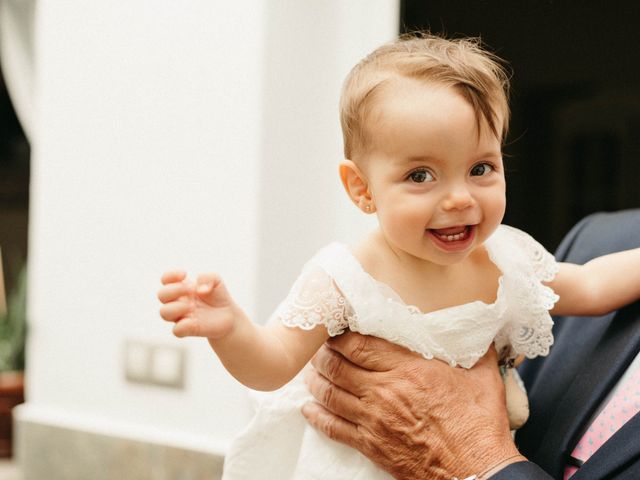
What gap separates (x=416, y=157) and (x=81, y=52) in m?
1.66

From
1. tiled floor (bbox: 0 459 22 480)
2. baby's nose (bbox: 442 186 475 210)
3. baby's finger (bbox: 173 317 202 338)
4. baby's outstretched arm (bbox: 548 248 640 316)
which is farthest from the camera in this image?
tiled floor (bbox: 0 459 22 480)

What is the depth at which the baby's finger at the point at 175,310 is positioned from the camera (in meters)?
0.79

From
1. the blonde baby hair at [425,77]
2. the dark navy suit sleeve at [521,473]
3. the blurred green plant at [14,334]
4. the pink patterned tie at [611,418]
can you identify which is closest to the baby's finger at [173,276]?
the blonde baby hair at [425,77]

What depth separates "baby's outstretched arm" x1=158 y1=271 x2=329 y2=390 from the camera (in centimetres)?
80

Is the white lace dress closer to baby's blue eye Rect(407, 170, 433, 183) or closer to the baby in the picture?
the baby

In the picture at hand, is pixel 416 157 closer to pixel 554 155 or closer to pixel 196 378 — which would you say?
pixel 554 155

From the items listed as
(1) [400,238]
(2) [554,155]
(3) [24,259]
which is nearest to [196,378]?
(2) [554,155]

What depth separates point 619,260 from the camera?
1125 millimetres

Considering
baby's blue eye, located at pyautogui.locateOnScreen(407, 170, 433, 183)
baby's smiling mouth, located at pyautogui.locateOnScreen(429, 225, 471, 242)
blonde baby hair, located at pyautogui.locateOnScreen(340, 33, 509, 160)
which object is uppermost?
blonde baby hair, located at pyautogui.locateOnScreen(340, 33, 509, 160)

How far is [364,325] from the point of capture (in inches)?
40.1

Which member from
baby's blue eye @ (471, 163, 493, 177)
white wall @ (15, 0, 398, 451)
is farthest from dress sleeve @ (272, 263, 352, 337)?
white wall @ (15, 0, 398, 451)

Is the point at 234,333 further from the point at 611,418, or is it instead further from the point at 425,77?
the point at 611,418

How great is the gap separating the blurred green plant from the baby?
5.44ft

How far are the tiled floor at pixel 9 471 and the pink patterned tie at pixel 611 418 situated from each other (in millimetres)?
1966
